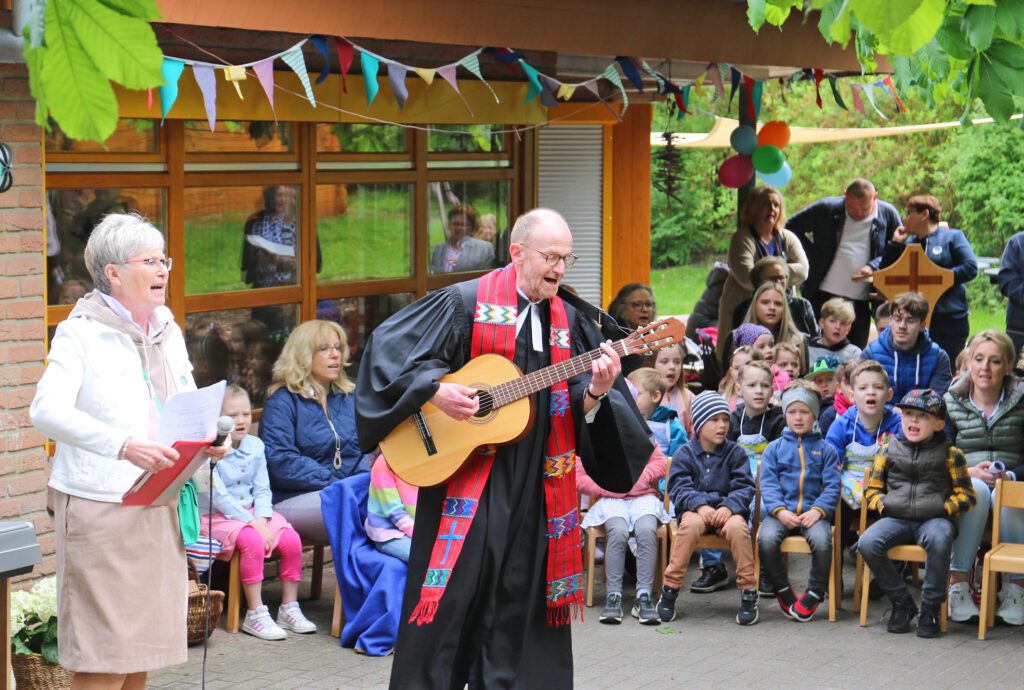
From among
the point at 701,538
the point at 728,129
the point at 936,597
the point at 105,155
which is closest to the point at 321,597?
the point at 701,538

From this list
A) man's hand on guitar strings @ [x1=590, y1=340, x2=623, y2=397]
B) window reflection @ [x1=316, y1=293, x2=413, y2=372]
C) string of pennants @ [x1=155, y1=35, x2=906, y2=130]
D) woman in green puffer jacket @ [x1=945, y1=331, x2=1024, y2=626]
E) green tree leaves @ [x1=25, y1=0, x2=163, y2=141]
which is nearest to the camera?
green tree leaves @ [x1=25, y1=0, x2=163, y2=141]

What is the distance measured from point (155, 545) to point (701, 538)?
351 centimetres

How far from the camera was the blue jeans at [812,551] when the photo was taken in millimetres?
7527

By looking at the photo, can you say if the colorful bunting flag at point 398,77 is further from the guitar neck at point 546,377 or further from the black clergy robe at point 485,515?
the guitar neck at point 546,377

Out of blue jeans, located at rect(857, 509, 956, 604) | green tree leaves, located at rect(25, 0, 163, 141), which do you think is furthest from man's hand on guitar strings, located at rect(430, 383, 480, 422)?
blue jeans, located at rect(857, 509, 956, 604)

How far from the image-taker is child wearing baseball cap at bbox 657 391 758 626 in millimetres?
7543

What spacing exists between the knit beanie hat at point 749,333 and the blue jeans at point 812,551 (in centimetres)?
204

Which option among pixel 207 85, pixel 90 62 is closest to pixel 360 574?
pixel 207 85

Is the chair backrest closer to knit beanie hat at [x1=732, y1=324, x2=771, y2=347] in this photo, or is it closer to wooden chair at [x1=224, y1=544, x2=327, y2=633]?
knit beanie hat at [x1=732, y1=324, x2=771, y2=347]

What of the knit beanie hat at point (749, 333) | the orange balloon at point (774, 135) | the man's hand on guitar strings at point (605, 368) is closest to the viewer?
the man's hand on guitar strings at point (605, 368)

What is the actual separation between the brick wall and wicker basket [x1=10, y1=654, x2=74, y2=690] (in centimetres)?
74

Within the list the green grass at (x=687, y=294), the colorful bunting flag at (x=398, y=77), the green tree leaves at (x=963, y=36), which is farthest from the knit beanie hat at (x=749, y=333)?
the green grass at (x=687, y=294)

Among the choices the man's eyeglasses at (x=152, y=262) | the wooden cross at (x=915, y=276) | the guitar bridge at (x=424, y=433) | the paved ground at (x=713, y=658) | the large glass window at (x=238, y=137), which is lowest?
the paved ground at (x=713, y=658)

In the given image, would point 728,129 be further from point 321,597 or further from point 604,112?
point 321,597
